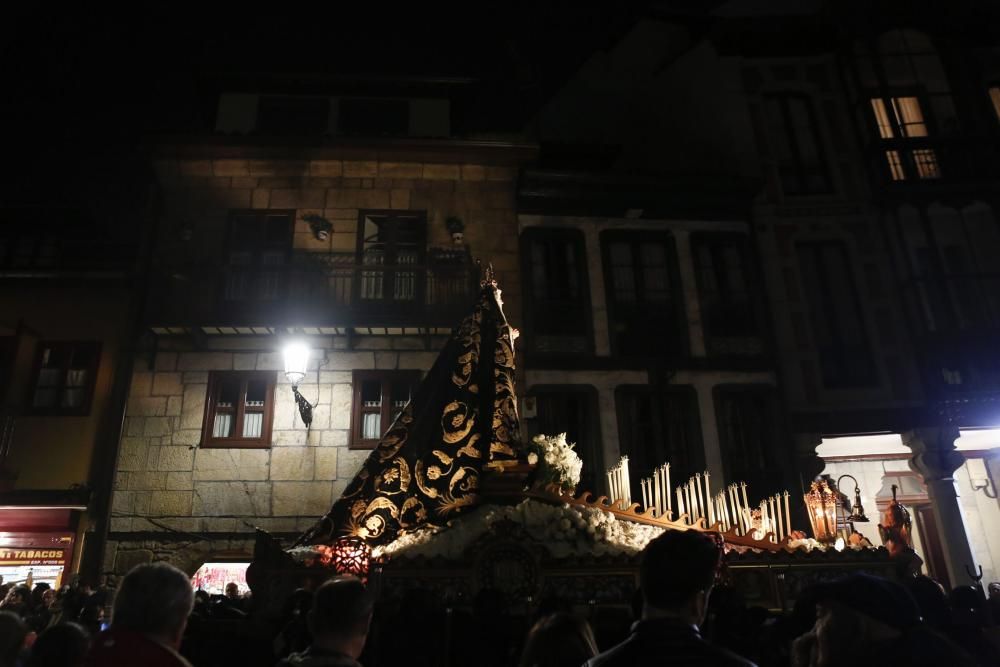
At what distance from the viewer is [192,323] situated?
454 inches

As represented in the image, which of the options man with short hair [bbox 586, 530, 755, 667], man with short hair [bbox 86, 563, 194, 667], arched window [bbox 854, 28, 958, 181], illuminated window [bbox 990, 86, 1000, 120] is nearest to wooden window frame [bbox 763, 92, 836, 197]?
arched window [bbox 854, 28, 958, 181]

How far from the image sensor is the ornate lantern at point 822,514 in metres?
5.57

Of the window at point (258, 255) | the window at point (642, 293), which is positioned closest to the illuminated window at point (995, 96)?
the window at point (642, 293)

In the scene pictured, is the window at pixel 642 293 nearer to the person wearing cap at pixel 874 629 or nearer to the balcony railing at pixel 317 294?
the balcony railing at pixel 317 294

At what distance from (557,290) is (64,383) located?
9876 millimetres

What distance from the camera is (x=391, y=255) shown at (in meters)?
13.1

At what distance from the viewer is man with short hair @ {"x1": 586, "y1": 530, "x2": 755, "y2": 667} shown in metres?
1.95

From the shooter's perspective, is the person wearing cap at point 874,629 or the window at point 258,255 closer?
the person wearing cap at point 874,629

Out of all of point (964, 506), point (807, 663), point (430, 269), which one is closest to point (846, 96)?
point (964, 506)

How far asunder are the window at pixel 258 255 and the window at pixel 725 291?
884 centimetres

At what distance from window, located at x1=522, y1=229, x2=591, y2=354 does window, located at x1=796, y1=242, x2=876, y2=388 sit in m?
5.16

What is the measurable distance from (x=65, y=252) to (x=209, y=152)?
3.90 meters

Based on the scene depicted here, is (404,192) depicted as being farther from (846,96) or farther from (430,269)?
(846,96)

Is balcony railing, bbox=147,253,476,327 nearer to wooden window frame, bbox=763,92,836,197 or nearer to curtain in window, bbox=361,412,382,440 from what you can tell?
curtain in window, bbox=361,412,382,440
